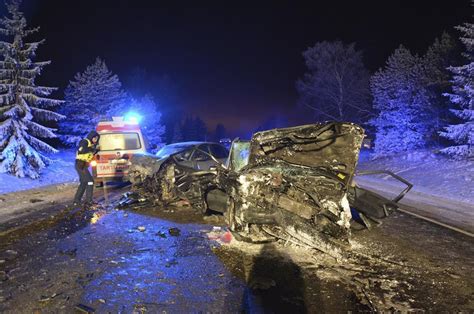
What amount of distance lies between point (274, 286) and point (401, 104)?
906 inches

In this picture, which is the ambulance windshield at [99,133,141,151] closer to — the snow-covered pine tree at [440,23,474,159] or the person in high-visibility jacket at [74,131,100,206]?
the person in high-visibility jacket at [74,131,100,206]

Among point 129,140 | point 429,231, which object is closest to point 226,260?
point 429,231

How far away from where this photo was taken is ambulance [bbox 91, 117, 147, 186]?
1052 cm

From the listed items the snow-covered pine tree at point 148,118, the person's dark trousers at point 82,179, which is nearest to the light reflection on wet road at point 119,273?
the person's dark trousers at point 82,179

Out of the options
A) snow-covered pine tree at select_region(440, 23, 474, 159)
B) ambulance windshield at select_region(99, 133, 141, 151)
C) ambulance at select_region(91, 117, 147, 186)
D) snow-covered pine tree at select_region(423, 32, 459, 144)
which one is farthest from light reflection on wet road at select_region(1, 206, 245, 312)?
snow-covered pine tree at select_region(423, 32, 459, 144)

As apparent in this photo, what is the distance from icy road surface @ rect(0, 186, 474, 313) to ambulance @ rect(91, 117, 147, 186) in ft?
14.2

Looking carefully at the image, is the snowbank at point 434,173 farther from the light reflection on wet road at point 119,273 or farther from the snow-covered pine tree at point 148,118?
the snow-covered pine tree at point 148,118

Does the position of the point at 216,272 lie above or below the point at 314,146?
below

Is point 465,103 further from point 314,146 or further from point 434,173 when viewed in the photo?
point 314,146

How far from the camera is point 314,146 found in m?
6.01

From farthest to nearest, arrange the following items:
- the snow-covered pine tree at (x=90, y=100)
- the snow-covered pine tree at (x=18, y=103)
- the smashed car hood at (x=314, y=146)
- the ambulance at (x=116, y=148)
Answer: the snow-covered pine tree at (x=90, y=100) < the snow-covered pine tree at (x=18, y=103) < the ambulance at (x=116, y=148) < the smashed car hood at (x=314, y=146)

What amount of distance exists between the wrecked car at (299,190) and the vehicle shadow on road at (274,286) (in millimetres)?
530

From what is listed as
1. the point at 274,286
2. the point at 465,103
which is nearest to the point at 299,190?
the point at 274,286

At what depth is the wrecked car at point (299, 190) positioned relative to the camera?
15.8 ft
